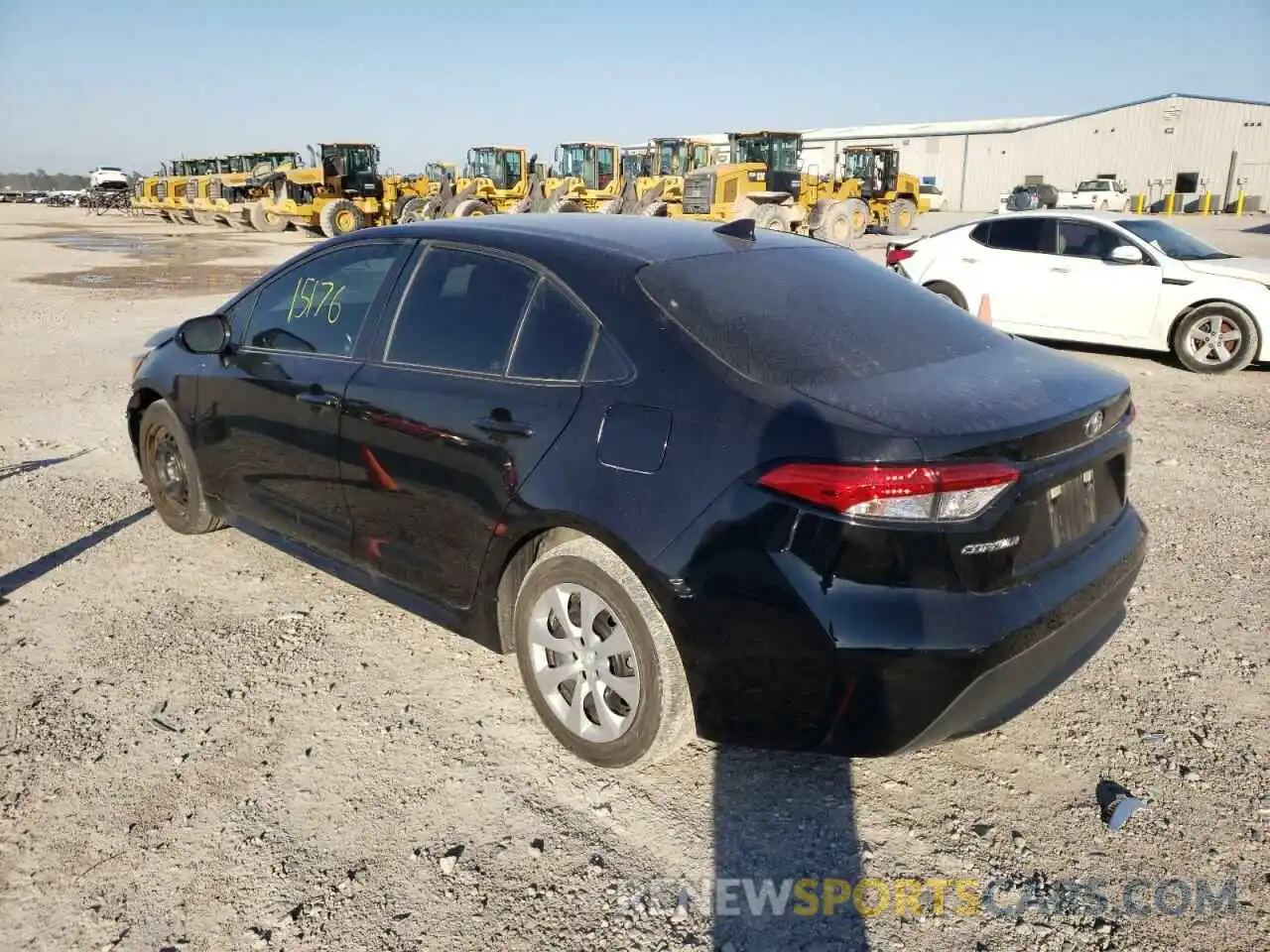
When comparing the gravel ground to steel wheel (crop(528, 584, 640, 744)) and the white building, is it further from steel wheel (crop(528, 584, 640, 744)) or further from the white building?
the white building

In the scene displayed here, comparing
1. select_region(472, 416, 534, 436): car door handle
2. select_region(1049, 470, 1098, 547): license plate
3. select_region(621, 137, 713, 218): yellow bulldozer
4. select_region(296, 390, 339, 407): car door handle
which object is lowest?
select_region(1049, 470, 1098, 547): license plate

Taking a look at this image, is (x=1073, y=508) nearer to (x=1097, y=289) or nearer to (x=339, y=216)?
(x=1097, y=289)

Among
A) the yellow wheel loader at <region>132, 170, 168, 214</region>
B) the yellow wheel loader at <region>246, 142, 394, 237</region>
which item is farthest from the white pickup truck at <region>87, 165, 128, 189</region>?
the yellow wheel loader at <region>246, 142, 394, 237</region>

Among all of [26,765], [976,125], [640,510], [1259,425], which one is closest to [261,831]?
[26,765]

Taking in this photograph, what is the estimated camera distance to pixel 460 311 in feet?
10.3

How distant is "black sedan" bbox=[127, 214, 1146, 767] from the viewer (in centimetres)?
223

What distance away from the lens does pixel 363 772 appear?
112 inches

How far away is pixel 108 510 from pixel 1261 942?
17.8ft

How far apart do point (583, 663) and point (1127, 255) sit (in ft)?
26.1

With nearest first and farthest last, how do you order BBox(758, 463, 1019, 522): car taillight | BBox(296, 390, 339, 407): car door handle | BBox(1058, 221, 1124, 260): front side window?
BBox(758, 463, 1019, 522): car taillight → BBox(296, 390, 339, 407): car door handle → BBox(1058, 221, 1124, 260): front side window

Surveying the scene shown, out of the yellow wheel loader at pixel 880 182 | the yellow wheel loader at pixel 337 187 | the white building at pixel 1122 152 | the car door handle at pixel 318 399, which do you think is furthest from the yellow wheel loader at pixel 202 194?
the car door handle at pixel 318 399

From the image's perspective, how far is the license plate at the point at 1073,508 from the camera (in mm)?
2459

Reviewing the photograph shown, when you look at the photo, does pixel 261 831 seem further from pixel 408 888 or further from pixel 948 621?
pixel 948 621

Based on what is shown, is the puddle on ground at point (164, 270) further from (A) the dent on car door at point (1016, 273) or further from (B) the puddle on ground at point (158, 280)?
(A) the dent on car door at point (1016, 273)
